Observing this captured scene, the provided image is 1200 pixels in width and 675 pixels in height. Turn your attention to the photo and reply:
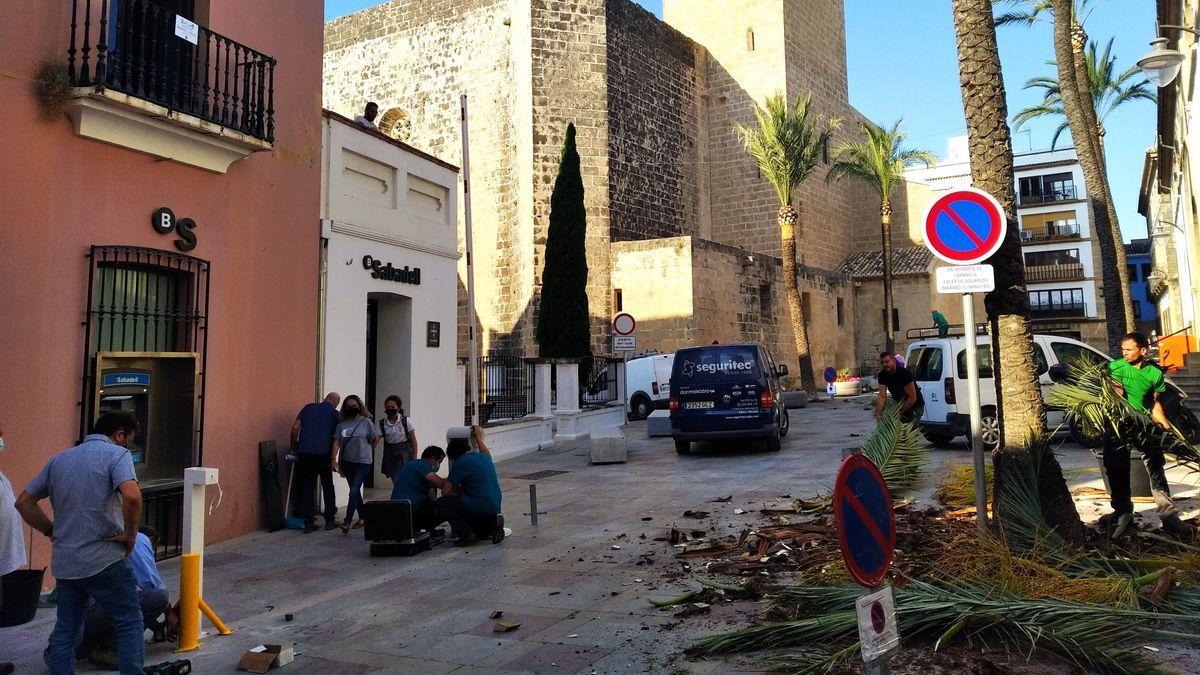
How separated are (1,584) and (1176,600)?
21.2 ft

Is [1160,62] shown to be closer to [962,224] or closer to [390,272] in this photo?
[962,224]

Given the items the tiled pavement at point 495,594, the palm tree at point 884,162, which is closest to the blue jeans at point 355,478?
the tiled pavement at point 495,594

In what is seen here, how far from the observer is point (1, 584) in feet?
14.7

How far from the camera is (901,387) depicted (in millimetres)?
10875

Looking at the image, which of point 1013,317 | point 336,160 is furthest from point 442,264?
point 1013,317

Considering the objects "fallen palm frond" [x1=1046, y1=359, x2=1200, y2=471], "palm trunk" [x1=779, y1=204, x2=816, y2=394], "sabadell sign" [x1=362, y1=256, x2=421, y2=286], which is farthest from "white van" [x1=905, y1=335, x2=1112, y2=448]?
"palm trunk" [x1=779, y1=204, x2=816, y2=394]

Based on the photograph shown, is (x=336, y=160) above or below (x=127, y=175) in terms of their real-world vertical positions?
above

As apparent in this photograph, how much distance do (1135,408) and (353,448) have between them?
7449 millimetres

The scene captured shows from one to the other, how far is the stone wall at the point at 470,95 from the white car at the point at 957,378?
13991 millimetres

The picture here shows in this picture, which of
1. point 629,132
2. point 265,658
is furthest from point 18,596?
point 629,132

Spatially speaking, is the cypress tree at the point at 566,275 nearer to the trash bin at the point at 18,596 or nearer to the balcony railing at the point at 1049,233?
the trash bin at the point at 18,596

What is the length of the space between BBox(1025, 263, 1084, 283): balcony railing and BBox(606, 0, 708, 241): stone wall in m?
25.0

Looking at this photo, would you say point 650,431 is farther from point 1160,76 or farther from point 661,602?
point 661,602

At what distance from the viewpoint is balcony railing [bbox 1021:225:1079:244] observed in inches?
1876
